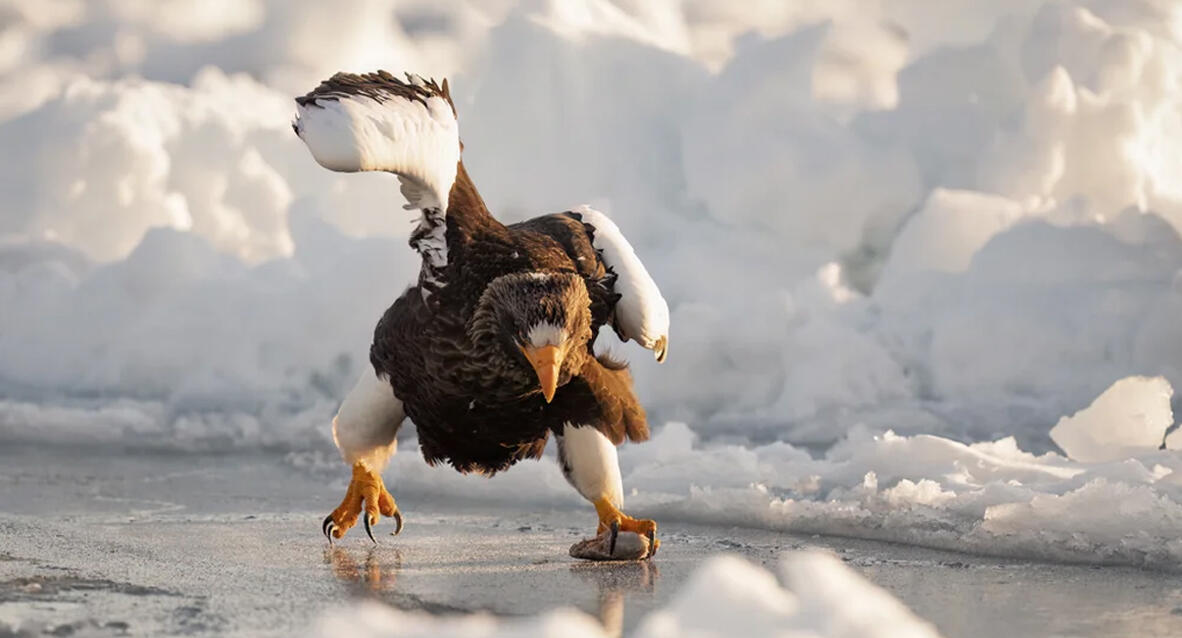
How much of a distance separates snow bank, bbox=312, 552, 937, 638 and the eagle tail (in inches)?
104

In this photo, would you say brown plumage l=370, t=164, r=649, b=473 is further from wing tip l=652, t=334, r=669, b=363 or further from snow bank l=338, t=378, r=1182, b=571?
snow bank l=338, t=378, r=1182, b=571

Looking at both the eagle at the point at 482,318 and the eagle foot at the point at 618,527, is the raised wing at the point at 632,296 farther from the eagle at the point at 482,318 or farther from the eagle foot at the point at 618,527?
the eagle foot at the point at 618,527

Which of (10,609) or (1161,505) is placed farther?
(1161,505)

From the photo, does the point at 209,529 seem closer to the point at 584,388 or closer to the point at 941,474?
the point at 584,388

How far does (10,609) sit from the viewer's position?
3723mm

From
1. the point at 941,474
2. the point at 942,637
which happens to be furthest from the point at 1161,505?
the point at 942,637

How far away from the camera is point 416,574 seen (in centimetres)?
488

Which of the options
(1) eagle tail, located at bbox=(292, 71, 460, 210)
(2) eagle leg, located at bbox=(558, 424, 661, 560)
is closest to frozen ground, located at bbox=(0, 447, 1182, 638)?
(2) eagle leg, located at bbox=(558, 424, 661, 560)

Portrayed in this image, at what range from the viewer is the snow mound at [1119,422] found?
23.9 feet

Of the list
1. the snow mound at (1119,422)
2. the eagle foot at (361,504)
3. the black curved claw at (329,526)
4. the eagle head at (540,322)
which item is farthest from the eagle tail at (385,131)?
the snow mound at (1119,422)

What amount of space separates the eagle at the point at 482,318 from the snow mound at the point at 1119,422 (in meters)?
2.81

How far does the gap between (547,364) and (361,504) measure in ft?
5.76

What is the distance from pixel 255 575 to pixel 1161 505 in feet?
10.6

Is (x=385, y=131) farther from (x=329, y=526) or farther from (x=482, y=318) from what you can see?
(x=329, y=526)
